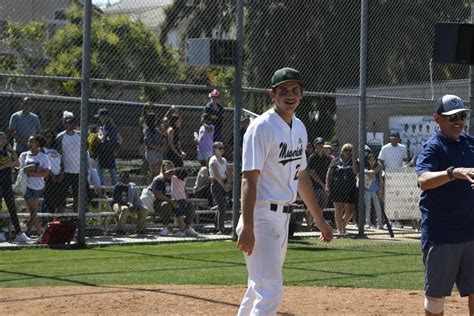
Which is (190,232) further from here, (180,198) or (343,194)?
(343,194)

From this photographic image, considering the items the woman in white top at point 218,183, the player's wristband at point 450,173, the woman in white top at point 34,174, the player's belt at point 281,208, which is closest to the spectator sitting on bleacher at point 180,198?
the woman in white top at point 218,183

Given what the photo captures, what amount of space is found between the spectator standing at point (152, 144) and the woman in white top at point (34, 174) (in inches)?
87.6

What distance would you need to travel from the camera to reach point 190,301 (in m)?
9.43

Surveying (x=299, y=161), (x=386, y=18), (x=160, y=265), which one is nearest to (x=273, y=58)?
(x=386, y=18)

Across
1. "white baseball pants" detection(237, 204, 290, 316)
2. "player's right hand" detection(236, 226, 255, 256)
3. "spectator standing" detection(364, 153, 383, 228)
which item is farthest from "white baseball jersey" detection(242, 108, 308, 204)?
"spectator standing" detection(364, 153, 383, 228)

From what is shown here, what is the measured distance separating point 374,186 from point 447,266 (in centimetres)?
1279

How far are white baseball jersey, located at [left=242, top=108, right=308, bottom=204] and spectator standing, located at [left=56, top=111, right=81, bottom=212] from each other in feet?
29.4

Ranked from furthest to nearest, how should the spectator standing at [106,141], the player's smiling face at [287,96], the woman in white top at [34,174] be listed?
1. the spectator standing at [106,141]
2. the woman in white top at [34,174]
3. the player's smiling face at [287,96]

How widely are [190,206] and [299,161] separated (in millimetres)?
10048

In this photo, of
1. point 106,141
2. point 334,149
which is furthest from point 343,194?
point 106,141

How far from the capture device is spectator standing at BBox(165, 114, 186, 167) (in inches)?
660

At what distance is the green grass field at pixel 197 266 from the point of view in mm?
11086

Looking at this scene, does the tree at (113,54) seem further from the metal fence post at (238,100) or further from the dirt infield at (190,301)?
the dirt infield at (190,301)

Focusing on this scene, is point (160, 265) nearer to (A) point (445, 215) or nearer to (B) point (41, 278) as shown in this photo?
(B) point (41, 278)
